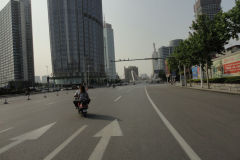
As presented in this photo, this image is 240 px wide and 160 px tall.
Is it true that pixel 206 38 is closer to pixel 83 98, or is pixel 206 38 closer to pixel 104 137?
pixel 83 98

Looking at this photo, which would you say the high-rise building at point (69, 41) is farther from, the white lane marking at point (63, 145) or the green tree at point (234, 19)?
the white lane marking at point (63, 145)

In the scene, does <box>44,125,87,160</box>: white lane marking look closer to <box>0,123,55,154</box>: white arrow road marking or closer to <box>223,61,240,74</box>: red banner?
<box>0,123,55,154</box>: white arrow road marking

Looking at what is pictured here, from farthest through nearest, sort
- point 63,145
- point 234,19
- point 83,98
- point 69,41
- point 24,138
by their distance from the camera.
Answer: point 69,41 → point 234,19 → point 83,98 → point 24,138 → point 63,145

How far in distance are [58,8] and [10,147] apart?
397ft

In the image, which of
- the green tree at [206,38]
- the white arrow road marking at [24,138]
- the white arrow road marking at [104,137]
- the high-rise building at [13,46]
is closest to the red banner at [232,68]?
the green tree at [206,38]

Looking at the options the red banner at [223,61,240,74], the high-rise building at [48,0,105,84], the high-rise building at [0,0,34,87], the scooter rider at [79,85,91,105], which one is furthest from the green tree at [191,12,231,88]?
the high-rise building at [0,0,34,87]

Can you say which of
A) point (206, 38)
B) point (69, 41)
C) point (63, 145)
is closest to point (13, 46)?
point (69, 41)

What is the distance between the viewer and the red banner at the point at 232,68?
27.0m

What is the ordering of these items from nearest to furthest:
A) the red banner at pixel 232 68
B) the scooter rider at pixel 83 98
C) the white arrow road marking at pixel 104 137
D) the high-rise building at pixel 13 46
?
1. the white arrow road marking at pixel 104 137
2. the scooter rider at pixel 83 98
3. the red banner at pixel 232 68
4. the high-rise building at pixel 13 46

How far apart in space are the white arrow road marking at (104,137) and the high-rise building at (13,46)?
140 meters

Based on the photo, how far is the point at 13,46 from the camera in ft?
420

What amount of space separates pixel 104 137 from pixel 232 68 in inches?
1201

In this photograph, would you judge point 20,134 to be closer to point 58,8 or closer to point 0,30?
point 58,8

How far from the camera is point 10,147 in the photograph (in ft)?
14.9
